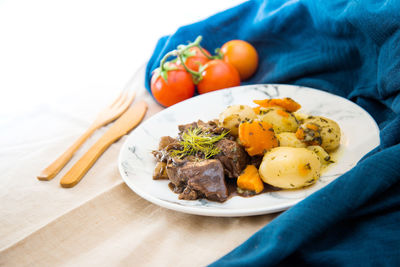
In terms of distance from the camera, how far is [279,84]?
2.11 meters

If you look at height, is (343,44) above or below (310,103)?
above

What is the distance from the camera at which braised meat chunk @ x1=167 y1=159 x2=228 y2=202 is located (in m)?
1.34

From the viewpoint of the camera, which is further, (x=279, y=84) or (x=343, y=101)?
(x=279, y=84)

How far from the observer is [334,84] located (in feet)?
6.47

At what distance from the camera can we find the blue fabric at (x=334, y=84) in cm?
98

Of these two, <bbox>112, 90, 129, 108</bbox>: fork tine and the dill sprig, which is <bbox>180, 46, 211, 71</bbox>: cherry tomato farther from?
the dill sprig

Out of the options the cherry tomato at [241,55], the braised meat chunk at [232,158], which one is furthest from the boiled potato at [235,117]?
the cherry tomato at [241,55]

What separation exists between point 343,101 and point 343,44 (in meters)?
0.34

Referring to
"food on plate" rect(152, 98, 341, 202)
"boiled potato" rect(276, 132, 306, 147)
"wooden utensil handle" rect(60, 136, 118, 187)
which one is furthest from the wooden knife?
"boiled potato" rect(276, 132, 306, 147)

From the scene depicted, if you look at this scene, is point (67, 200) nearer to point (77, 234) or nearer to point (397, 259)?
point (77, 234)

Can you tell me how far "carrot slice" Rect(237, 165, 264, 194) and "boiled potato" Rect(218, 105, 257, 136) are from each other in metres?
0.26

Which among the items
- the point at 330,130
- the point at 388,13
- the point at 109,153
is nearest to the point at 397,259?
the point at 330,130

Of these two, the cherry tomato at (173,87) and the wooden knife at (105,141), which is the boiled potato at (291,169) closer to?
the wooden knife at (105,141)

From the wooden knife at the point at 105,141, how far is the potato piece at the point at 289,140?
897 mm
